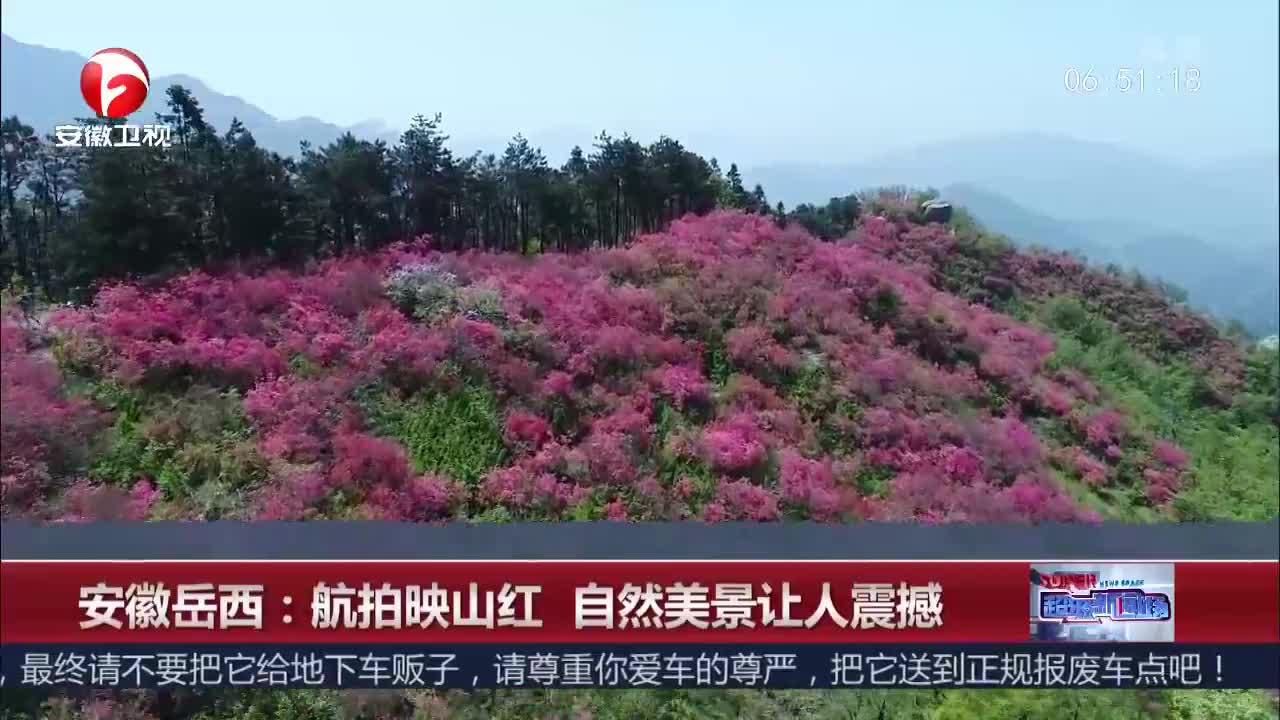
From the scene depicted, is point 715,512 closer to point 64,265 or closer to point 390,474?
point 390,474

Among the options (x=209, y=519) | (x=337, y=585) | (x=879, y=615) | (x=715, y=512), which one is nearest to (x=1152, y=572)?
(x=879, y=615)

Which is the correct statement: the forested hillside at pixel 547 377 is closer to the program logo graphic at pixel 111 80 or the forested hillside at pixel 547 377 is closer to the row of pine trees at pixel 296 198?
the row of pine trees at pixel 296 198

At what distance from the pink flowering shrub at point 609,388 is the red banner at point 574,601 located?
107 cm

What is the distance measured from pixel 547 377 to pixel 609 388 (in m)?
0.60

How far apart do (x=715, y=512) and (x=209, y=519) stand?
4.09 m

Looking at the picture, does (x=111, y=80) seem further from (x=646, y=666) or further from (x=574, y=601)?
(x=646, y=666)

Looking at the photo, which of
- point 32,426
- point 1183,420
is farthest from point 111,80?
point 1183,420

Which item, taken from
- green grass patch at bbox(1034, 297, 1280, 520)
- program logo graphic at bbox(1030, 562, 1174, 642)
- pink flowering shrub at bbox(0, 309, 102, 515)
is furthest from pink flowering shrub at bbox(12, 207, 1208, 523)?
program logo graphic at bbox(1030, 562, 1174, 642)

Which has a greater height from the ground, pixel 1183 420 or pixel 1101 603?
pixel 1183 420

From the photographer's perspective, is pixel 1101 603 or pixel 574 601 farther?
pixel 1101 603

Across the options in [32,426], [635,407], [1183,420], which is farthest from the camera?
[1183,420]

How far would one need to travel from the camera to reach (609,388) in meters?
8.08

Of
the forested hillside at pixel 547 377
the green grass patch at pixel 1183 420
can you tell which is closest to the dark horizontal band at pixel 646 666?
the forested hillside at pixel 547 377

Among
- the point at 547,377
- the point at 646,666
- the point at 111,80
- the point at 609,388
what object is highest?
the point at 111,80
